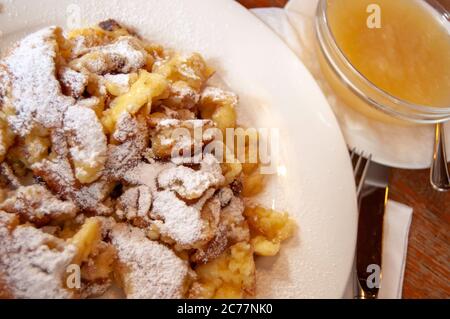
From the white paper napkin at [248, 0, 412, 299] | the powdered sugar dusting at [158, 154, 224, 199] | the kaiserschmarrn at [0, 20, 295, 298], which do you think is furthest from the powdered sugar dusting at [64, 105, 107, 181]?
the white paper napkin at [248, 0, 412, 299]

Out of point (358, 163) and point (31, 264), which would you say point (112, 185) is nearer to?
point (31, 264)

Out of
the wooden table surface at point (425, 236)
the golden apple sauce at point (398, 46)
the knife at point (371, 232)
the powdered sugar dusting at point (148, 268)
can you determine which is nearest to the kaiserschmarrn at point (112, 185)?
the powdered sugar dusting at point (148, 268)

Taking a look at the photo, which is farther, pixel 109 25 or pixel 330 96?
pixel 330 96

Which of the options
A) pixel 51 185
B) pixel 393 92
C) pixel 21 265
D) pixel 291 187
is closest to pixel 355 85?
pixel 393 92

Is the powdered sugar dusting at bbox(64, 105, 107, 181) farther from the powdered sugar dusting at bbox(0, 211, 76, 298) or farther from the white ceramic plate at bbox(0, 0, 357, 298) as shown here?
the white ceramic plate at bbox(0, 0, 357, 298)

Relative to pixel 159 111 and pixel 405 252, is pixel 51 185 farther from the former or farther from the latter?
pixel 405 252

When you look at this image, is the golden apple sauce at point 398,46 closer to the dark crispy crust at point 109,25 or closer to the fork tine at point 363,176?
the fork tine at point 363,176

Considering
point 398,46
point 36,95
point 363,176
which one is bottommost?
point 363,176

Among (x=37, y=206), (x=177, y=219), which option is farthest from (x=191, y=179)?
(x=37, y=206)
